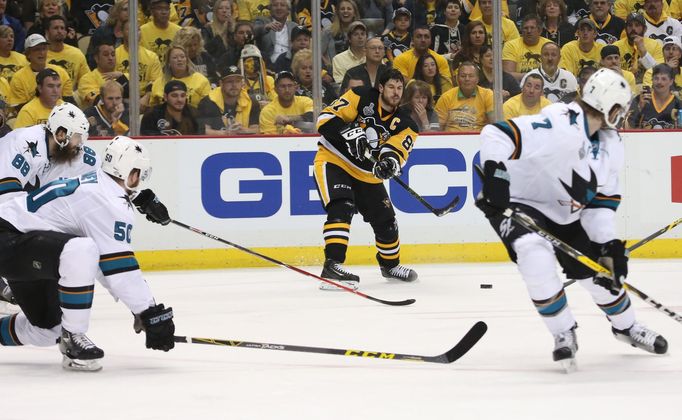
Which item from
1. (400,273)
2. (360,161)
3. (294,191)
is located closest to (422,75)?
(294,191)

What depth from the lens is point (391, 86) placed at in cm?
633

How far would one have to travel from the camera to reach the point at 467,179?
7.48m

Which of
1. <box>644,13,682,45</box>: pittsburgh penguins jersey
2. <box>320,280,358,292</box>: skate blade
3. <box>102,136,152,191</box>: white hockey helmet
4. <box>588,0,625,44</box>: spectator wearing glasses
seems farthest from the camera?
<box>644,13,682,45</box>: pittsburgh penguins jersey

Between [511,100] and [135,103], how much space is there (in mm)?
2385

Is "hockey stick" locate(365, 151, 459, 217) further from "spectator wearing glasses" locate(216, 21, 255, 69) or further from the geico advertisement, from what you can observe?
"spectator wearing glasses" locate(216, 21, 255, 69)

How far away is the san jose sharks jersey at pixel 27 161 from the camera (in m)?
5.35

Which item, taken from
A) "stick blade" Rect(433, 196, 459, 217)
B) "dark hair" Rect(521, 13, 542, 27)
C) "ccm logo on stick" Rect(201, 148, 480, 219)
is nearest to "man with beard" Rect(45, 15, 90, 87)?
"ccm logo on stick" Rect(201, 148, 480, 219)

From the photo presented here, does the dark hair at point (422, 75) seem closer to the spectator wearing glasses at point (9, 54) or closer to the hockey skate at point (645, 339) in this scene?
the spectator wearing glasses at point (9, 54)

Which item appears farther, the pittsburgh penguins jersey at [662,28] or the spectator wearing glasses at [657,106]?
the pittsburgh penguins jersey at [662,28]

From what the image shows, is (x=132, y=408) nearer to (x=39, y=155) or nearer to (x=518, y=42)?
(x=39, y=155)

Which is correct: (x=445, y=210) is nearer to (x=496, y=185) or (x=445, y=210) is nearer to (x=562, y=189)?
(x=562, y=189)

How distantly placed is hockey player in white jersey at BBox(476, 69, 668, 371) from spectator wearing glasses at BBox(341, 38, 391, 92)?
3.61 meters

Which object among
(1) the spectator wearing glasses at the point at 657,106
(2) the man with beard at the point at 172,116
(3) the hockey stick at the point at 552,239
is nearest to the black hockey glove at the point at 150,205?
(3) the hockey stick at the point at 552,239

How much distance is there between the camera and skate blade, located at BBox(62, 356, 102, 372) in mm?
3986
